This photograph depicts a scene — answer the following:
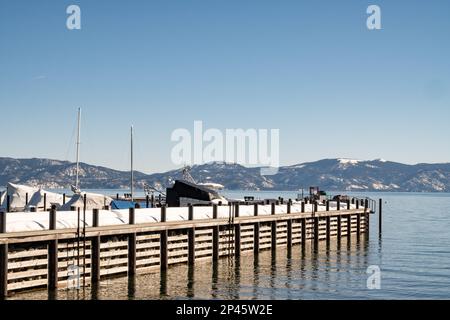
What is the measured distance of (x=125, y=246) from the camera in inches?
1200

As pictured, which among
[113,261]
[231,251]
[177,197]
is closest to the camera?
[113,261]

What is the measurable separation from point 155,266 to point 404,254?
23920 millimetres

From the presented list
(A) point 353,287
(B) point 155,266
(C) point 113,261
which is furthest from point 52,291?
(A) point 353,287

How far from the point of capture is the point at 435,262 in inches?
1736

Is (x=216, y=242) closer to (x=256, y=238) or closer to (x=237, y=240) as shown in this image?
(x=237, y=240)

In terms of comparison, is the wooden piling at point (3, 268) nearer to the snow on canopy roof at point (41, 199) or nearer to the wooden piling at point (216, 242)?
the wooden piling at point (216, 242)

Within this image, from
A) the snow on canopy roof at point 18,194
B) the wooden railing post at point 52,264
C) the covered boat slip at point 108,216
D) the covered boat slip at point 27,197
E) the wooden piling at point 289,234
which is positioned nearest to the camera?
the wooden railing post at point 52,264

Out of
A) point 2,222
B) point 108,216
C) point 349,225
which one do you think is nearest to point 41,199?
point 349,225

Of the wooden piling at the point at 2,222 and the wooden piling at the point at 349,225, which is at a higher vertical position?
the wooden piling at the point at 2,222

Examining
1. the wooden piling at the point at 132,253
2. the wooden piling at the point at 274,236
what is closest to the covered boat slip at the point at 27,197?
the wooden piling at the point at 274,236

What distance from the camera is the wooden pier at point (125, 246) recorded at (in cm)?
2502
